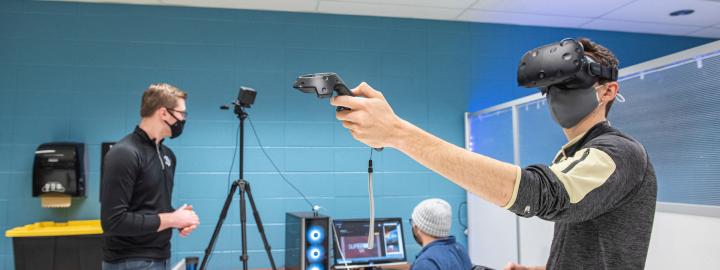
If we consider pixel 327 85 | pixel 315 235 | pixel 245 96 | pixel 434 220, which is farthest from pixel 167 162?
pixel 327 85

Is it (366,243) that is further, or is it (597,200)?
(366,243)

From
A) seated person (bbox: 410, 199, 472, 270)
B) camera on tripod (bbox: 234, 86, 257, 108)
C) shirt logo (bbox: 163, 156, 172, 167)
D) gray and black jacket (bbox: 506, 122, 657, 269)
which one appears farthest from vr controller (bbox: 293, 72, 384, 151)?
camera on tripod (bbox: 234, 86, 257, 108)

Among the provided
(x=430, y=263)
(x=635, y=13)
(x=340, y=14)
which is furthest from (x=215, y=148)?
(x=635, y=13)

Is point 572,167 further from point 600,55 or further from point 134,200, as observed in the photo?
point 134,200

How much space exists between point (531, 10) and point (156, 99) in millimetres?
2911

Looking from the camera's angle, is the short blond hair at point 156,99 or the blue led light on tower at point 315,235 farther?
the blue led light on tower at point 315,235

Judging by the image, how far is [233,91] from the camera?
11.3ft

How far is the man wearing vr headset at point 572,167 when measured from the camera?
732 mm

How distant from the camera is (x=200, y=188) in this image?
3.34m

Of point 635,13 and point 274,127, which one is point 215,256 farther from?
point 635,13

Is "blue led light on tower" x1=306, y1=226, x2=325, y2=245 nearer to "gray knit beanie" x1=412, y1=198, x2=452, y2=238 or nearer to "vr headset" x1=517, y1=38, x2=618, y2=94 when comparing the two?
"gray knit beanie" x1=412, y1=198, x2=452, y2=238

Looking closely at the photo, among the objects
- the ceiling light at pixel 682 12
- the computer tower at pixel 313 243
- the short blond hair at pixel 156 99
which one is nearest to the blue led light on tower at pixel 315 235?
the computer tower at pixel 313 243

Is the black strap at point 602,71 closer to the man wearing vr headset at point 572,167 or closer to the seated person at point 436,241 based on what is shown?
the man wearing vr headset at point 572,167

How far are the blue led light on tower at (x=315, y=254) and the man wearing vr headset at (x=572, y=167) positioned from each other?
6.04 ft
